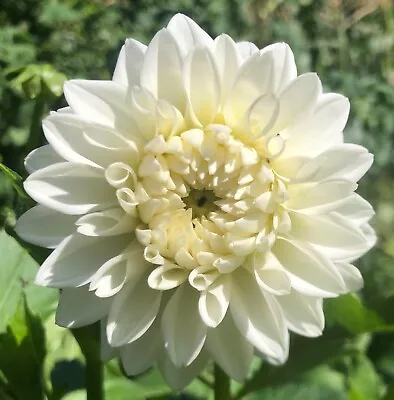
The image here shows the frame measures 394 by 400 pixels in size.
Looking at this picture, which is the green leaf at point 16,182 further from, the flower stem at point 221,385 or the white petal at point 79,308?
the flower stem at point 221,385

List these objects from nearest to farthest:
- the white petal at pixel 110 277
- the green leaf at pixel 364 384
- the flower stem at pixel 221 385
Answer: the white petal at pixel 110 277
the flower stem at pixel 221 385
the green leaf at pixel 364 384

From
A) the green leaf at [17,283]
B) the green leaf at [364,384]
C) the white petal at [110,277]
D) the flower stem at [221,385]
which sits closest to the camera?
the white petal at [110,277]

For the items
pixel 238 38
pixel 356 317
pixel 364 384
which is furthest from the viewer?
pixel 238 38

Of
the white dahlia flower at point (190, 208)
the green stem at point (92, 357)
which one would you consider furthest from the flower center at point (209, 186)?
the green stem at point (92, 357)

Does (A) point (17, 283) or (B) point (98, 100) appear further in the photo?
(A) point (17, 283)

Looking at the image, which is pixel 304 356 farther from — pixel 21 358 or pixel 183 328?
pixel 21 358

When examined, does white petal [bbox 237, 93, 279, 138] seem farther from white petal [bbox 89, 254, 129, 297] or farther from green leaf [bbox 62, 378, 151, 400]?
green leaf [bbox 62, 378, 151, 400]

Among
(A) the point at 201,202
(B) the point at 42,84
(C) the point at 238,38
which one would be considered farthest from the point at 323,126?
(C) the point at 238,38
